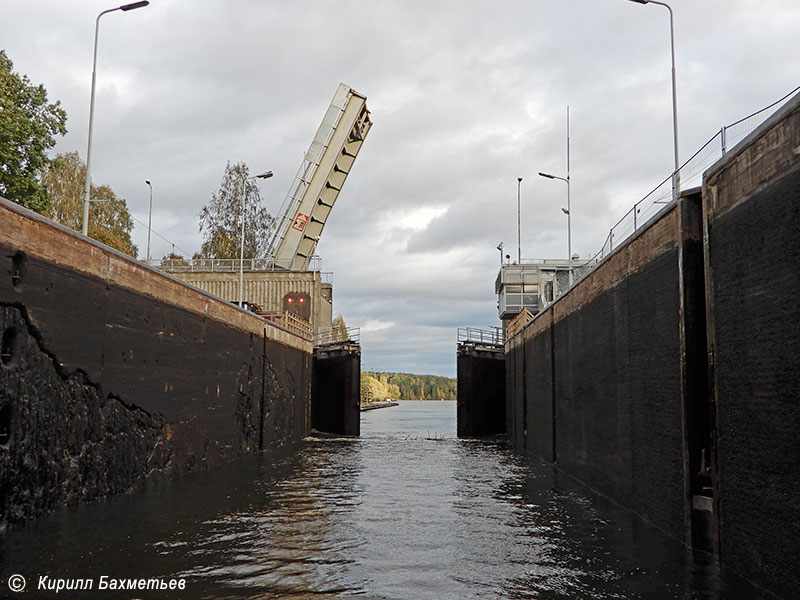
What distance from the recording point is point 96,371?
12.6 m

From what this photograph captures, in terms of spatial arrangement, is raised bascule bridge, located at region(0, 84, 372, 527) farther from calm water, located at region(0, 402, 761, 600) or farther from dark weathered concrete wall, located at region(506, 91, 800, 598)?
dark weathered concrete wall, located at region(506, 91, 800, 598)

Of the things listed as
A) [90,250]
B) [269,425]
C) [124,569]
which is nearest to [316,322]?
[269,425]

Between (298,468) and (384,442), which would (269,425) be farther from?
(384,442)

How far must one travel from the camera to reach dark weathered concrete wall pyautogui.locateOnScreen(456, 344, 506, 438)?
35344 millimetres

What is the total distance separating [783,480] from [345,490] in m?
10.5

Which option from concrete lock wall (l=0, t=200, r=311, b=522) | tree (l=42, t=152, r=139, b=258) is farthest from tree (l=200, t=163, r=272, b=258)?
concrete lock wall (l=0, t=200, r=311, b=522)

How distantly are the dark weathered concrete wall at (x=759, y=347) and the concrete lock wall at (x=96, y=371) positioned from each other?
970 cm

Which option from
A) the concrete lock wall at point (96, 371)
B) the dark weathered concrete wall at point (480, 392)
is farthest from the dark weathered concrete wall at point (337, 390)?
the concrete lock wall at point (96, 371)

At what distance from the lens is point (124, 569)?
8391 mm

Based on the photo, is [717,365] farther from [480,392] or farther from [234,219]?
[234,219]

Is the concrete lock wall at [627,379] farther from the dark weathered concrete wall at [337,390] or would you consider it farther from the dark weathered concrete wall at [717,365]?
the dark weathered concrete wall at [337,390]

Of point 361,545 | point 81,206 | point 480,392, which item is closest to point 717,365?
point 361,545

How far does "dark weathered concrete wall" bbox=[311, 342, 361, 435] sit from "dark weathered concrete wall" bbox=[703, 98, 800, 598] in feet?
88.7

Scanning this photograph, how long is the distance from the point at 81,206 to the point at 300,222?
58.8 ft
